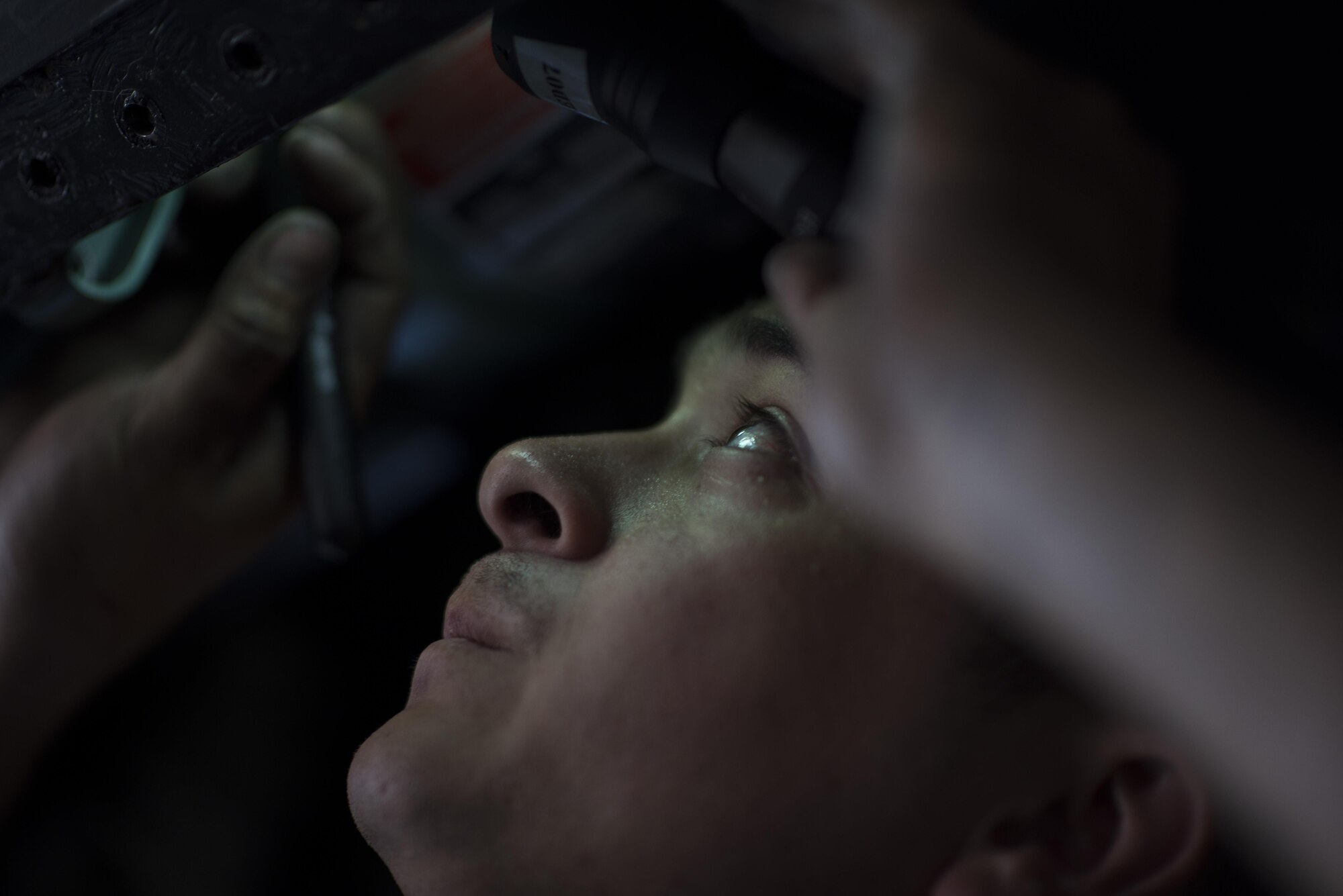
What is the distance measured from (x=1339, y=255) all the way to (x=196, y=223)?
837 mm

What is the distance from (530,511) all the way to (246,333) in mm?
344

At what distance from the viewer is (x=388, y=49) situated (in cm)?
34

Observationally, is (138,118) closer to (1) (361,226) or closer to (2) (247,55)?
(2) (247,55)

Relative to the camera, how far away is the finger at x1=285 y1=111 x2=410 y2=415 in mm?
835

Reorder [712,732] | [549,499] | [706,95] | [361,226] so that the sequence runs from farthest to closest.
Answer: [361,226] < [549,499] < [712,732] < [706,95]

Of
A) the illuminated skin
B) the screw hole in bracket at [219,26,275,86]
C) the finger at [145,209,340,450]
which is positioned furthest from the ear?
the finger at [145,209,340,450]

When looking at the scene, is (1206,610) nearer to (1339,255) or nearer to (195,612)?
(1339,255)

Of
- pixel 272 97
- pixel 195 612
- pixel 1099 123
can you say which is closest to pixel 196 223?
pixel 195 612

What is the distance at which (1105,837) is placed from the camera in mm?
472

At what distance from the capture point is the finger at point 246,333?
0.77 metres

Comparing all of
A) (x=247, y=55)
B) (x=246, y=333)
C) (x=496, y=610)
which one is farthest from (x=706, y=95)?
(x=246, y=333)

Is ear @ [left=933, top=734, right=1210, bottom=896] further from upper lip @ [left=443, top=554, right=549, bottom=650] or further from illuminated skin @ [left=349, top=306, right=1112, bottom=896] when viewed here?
upper lip @ [left=443, top=554, right=549, bottom=650]

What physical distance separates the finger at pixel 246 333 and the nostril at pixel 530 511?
0.33m

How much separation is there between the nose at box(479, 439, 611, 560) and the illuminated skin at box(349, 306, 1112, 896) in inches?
1.1
